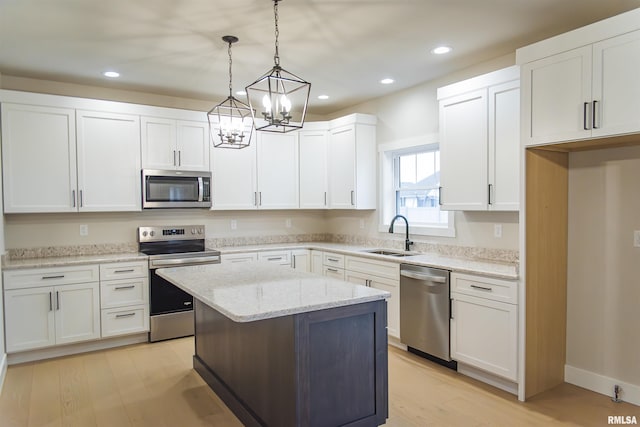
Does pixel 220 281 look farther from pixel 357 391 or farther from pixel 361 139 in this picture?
pixel 361 139

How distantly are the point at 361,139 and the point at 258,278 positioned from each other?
264cm

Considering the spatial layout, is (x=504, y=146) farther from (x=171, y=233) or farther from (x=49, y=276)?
(x=49, y=276)

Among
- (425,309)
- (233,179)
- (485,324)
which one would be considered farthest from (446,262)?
(233,179)

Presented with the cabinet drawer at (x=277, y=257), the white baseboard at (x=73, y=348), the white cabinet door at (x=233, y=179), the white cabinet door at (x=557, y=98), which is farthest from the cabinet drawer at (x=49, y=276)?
the white cabinet door at (x=557, y=98)

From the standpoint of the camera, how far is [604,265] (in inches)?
118

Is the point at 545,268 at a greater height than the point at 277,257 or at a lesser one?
greater

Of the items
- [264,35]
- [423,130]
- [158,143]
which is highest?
[264,35]

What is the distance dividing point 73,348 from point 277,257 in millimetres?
2256

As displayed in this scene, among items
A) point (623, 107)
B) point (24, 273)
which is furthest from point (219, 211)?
point (623, 107)

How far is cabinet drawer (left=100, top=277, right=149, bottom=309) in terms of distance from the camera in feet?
13.2

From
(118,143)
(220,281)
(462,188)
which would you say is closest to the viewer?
(220,281)

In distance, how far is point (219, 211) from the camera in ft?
16.9

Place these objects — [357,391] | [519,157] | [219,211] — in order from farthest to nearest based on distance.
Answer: [219,211] → [519,157] → [357,391]

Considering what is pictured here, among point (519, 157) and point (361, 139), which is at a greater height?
point (361, 139)
